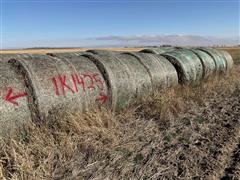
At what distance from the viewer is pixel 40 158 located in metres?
3.02

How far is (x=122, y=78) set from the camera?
485 centimetres

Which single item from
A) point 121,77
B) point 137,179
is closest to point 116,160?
point 137,179

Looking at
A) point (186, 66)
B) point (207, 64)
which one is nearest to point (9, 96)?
point (186, 66)

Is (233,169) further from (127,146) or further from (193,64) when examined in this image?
(193,64)

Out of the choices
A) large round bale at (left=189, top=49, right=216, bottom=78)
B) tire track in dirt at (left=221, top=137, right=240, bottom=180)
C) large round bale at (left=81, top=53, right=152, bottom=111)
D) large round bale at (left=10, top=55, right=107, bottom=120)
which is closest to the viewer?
tire track in dirt at (left=221, top=137, right=240, bottom=180)

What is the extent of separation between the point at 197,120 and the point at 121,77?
1678mm

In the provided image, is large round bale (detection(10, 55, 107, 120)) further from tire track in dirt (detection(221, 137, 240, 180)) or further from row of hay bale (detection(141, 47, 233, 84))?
row of hay bale (detection(141, 47, 233, 84))

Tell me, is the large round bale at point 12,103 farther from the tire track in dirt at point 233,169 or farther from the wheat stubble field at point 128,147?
the tire track in dirt at point 233,169

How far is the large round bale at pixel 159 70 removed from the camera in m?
5.95

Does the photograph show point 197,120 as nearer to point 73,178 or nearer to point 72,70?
point 72,70

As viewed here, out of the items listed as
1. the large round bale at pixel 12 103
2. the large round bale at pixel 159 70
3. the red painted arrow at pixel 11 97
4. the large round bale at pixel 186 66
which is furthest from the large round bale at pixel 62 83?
the large round bale at pixel 186 66

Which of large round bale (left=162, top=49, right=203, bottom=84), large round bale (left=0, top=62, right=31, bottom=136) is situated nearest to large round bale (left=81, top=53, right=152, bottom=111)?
large round bale (left=0, top=62, right=31, bottom=136)

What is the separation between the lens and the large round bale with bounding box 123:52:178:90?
19.5 ft

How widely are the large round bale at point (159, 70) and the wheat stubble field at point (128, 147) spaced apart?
1.01 m
